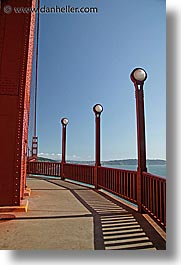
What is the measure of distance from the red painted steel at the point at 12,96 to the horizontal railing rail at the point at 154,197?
1.60 metres

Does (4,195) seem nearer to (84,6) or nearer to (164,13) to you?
(84,6)

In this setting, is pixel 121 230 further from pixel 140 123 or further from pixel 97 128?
pixel 97 128

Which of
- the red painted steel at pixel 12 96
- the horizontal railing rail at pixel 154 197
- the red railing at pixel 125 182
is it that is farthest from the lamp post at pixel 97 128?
the red painted steel at pixel 12 96

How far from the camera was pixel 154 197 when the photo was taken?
9.63 feet

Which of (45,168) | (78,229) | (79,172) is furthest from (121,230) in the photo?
(45,168)

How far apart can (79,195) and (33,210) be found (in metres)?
1.51

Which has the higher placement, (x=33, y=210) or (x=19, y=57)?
(x=19, y=57)

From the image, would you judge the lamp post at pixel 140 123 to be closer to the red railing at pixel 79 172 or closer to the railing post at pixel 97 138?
the railing post at pixel 97 138

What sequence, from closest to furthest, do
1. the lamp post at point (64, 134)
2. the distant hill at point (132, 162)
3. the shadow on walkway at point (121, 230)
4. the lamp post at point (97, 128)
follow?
the shadow on walkway at point (121, 230)
the distant hill at point (132, 162)
the lamp post at point (97, 128)
the lamp post at point (64, 134)

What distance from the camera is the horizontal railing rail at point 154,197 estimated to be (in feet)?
8.60

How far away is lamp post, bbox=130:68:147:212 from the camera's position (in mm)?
3447

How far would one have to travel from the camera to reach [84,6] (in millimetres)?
3070

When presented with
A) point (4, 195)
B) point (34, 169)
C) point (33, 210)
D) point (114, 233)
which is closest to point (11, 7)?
point (4, 195)

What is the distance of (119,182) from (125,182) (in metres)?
0.29
